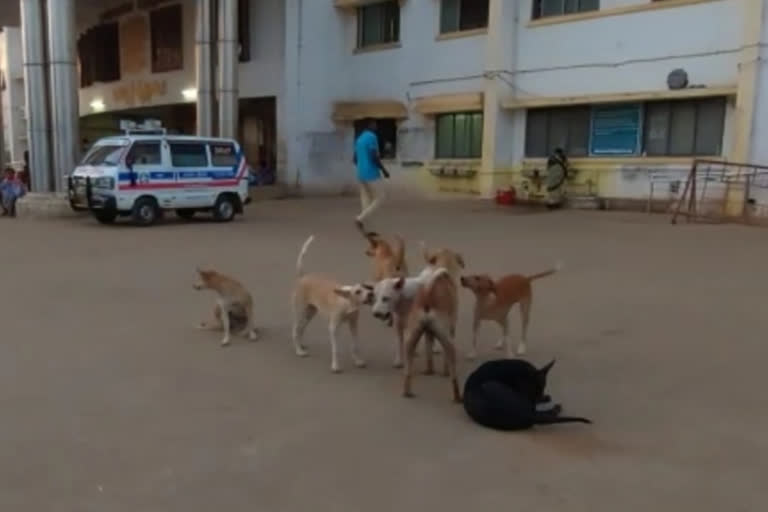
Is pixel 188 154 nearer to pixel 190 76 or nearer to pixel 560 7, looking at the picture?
pixel 560 7

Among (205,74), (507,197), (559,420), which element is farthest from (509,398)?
(205,74)

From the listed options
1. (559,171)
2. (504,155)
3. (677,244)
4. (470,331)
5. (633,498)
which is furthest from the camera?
(504,155)

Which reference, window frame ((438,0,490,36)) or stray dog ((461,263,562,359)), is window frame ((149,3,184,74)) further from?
stray dog ((461,263,562,359))

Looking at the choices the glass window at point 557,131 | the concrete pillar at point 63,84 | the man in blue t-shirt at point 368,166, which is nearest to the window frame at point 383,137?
the glass window at point 557,131

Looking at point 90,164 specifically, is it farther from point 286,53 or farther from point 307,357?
Result: point 307,357

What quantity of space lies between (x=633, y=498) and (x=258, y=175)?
2063 centimetres

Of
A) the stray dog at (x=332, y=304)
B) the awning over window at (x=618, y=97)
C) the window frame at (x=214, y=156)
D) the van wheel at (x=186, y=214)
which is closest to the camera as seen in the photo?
the stray dog at (x=332, y=304)

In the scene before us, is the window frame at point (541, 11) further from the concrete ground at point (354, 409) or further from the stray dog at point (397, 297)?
the stray dog at point (397, 297)

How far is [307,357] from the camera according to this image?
5.05 meters

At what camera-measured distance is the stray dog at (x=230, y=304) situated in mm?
5504

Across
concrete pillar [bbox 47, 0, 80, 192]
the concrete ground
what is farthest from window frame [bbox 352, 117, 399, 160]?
the concrete ground

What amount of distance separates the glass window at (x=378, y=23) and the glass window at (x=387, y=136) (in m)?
2.34

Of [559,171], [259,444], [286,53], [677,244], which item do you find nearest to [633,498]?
[259,444]

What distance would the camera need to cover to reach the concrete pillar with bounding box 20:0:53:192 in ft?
53.6
